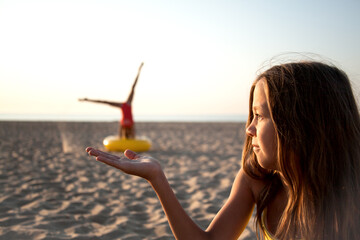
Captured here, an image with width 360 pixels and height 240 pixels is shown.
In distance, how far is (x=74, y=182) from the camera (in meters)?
5.04

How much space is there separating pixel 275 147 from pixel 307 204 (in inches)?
11.4

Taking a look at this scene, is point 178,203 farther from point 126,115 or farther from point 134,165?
point 126,115

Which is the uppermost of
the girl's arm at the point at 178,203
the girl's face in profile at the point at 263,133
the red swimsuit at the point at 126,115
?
the girl's face in profile at the point at 263,133

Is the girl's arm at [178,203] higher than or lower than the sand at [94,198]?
higher

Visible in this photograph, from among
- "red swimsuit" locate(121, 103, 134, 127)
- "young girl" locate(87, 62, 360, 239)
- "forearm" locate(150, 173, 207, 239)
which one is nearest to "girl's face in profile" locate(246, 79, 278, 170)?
"young girl" locate(87, 62, 360, 239)

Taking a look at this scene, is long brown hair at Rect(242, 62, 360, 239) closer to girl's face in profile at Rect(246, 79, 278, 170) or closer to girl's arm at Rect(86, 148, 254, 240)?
girl's face in profile at Rect(246, 79, 278, 170)

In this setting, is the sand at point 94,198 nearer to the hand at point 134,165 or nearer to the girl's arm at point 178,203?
the girl's arm at point 178,203

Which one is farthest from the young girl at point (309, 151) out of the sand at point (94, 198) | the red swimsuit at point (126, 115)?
the red swimsuit at point (126, 115)

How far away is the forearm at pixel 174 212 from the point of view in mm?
1501

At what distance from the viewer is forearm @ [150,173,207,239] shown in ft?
4.92

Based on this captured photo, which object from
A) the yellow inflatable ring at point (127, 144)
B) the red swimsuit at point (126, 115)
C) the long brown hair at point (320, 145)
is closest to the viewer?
the long brown hair at point (320, 145)

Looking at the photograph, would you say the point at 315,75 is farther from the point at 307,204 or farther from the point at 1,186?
the point at 1,186

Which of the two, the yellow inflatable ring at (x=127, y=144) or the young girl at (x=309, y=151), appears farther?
the yellow inflatable ring at (x=127, y=144)

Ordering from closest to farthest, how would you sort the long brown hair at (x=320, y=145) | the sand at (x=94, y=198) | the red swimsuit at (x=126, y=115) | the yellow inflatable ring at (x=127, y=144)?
the long brown hair at (x=320, y=145) < the sand at (x=94, y=198) < the yellow inflatable ring at (x=127, y=144) < the red swimsuit at (x=126, y=115)
